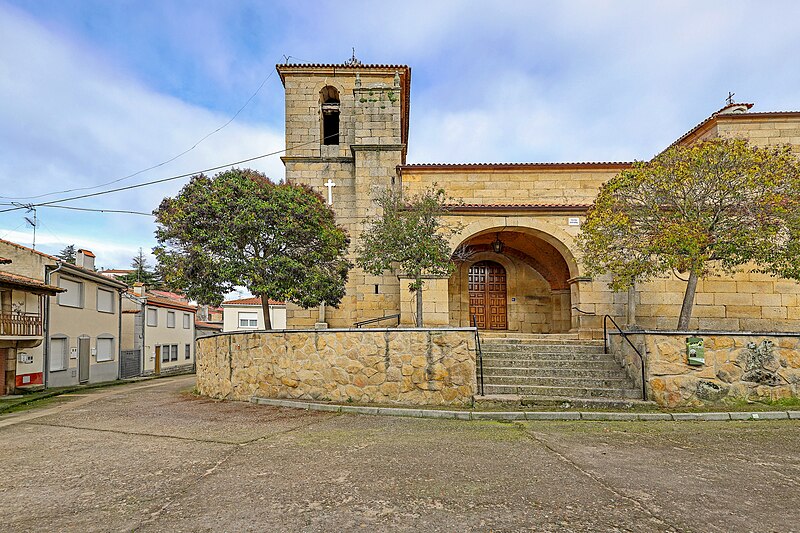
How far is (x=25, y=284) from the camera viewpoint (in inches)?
617

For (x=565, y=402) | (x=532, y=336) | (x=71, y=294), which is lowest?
(x=565, y=402)

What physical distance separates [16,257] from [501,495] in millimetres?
20210

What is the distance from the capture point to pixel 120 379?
79.4 ft

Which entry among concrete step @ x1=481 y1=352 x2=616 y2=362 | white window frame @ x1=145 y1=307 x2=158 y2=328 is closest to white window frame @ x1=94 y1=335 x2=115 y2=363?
white window frame @ x1=145 y1=307 x2=158 y2=328

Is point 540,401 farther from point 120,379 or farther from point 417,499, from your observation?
point 120,379

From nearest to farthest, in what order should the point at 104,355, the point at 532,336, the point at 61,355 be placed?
the point at 532,336 → the point at 61,355 → the point at 104,355

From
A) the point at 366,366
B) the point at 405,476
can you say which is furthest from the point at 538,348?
the point at 405,476

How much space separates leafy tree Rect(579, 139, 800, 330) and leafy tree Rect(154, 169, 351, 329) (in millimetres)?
6869

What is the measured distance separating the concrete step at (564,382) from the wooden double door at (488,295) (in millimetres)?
7139

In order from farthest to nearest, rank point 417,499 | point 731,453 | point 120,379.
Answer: point 120,379, point 731,453, point 417,499

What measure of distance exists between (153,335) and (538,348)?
990 inches

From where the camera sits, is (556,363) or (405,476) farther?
(556,363)

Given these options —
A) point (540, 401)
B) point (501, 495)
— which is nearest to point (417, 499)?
point (501, 495)

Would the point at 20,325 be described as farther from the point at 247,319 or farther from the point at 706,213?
the point at 247,319
